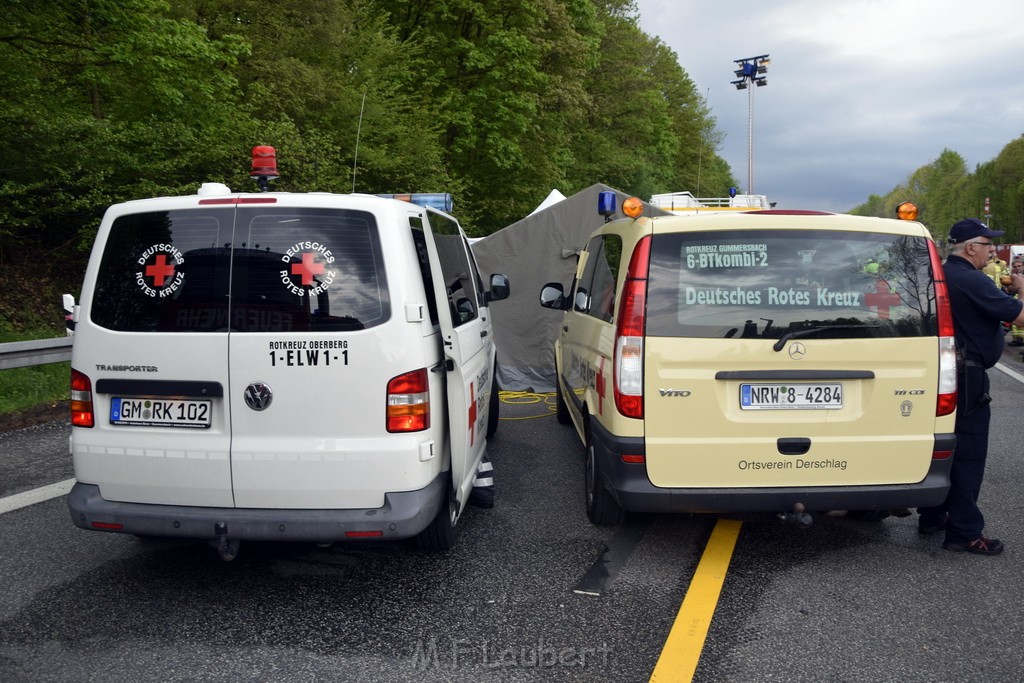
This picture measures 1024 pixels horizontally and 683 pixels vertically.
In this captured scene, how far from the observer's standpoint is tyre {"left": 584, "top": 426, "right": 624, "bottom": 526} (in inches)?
183

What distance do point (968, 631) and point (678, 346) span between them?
170 centimetres

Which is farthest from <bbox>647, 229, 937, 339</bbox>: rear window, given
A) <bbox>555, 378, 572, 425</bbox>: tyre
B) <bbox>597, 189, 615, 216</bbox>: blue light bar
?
<bbox>555, 378, 572, 425</bbox>: tyre

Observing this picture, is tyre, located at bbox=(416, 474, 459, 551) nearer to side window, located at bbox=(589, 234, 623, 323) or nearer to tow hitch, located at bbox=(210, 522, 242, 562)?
tow hitch, located at bbox=(210, 522, 242, 562)

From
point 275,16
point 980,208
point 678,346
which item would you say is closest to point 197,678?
point 678,346

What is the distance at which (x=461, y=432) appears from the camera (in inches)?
155

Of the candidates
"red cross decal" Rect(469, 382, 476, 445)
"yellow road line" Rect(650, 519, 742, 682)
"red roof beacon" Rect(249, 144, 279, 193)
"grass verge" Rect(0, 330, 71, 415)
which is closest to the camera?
"yellow road line" Rect(650, 519, 742, 682)

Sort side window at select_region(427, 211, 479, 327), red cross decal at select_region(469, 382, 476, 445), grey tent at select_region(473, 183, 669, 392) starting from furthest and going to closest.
→ grey tent at select_region(473, 183, 669, 392) < side window at select_region(427, 211, 479, 327) < red cross decal at select_region(469, 382, 476, 445)

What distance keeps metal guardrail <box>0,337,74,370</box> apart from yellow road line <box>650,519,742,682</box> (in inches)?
236

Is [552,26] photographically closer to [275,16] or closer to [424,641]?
[275,16]

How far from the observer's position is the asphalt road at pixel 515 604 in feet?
10.4

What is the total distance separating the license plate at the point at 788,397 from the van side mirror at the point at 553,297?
2.80 meters

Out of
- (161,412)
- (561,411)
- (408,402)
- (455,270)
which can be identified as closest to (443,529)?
(408,402)

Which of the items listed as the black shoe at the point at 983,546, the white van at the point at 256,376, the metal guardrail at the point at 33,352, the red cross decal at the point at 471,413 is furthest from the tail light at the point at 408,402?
the metal guardrail at the point at 33,352

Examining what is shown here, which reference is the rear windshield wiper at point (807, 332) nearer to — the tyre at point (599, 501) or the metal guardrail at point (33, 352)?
the tyre at point (599, 501)
